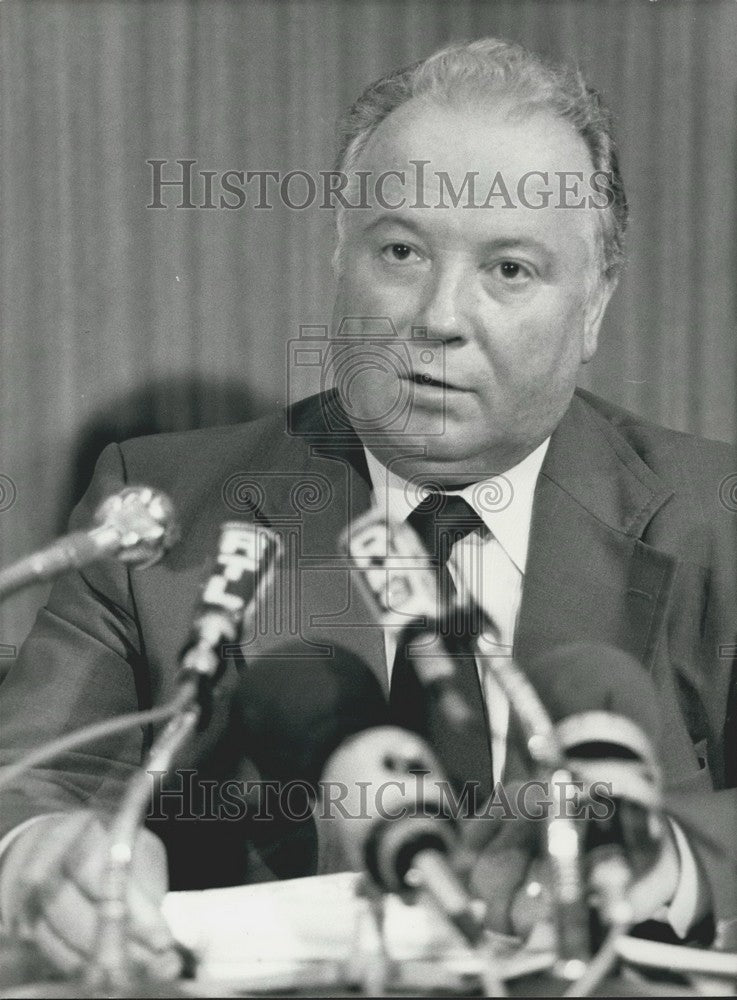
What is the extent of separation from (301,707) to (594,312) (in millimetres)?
515

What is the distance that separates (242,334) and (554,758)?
78 cm

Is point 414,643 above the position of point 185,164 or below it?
below

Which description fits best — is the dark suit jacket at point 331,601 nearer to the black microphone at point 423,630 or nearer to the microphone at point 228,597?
the black microphone at point 423,630

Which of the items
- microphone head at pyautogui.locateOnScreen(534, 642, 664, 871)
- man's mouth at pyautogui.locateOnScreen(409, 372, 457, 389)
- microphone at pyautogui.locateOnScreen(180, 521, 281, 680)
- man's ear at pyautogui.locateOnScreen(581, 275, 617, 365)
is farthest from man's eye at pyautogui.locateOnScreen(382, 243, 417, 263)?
microphone head at pyautogui.locateOnScreen(534, 642, 664, 871)

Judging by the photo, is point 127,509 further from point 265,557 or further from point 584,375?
point 584,375

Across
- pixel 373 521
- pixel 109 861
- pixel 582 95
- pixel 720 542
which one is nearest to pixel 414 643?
pixel 373 521

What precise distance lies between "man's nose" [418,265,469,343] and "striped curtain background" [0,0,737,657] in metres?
0.23

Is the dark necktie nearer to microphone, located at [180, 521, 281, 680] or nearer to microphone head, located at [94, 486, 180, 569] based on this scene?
microphone, located at [180, 521, 281, 680]

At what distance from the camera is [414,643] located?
117 cm

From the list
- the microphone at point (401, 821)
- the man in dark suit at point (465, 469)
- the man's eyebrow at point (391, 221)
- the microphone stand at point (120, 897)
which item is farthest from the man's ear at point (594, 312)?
the microphone stand at point (120, 897)

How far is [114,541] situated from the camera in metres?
0.87

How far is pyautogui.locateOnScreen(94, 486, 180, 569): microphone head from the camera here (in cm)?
87

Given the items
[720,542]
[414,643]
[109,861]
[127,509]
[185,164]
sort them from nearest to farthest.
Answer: [109,861]
[127,509]
[414,643]
[720,542]
[185,164]

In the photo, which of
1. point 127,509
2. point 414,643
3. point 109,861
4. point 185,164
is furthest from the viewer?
point 185,164
